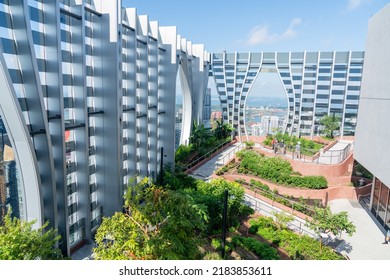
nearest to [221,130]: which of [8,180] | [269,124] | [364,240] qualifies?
[269,124]

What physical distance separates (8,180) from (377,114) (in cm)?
1352

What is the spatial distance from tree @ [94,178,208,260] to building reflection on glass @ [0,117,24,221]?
153 inches

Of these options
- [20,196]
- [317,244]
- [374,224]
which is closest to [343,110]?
[374,224]

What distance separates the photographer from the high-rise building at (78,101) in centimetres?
803

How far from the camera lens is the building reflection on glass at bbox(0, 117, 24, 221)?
27.4ft

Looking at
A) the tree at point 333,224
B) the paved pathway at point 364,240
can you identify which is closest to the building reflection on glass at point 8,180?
the tree at point 333,224

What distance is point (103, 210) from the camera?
42.7ft

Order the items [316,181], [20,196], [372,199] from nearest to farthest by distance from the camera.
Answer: [20,196] < [372,199] < [316,181]

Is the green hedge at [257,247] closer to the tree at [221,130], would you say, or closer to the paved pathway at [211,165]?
the paved pathway at [211,165]

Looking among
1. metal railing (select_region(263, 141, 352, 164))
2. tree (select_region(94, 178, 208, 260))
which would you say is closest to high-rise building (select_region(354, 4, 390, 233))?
metal railing (select_region(263, 141, 352, 164))

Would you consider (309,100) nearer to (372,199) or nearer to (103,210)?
(372,199)

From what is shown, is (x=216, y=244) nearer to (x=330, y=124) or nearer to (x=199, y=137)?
(x=199, y=137)

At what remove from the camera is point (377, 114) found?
40.0 feet
